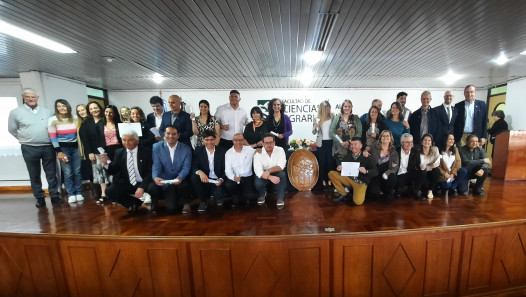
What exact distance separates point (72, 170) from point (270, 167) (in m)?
3.18

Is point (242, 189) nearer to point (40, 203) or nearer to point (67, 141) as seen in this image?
point (67, 141)

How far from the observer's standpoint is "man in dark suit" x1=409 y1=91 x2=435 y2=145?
10.4ft

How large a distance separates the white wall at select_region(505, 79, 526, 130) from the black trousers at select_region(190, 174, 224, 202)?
25.5 ft

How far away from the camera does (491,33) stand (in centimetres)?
279

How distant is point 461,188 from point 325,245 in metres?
2.66

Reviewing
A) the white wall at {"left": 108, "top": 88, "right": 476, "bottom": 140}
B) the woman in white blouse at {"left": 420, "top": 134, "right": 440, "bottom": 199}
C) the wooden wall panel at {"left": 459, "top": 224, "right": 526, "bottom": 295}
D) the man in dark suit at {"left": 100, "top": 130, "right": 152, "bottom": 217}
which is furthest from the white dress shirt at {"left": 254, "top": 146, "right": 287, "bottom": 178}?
the white wall at {"left": 108, "top": 88, "right": 476, "bottom": 140}

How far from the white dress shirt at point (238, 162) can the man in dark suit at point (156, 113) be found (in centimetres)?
134

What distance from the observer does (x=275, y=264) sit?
6.35ft

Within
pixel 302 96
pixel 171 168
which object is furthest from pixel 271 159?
pixel 302 96

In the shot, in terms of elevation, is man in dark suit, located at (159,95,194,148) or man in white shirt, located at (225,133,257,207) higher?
man in dark suit, located at (159,95,194,148)

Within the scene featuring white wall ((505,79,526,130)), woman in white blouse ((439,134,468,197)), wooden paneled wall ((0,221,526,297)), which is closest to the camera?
wooden paneled wall ((0,221,526,297))

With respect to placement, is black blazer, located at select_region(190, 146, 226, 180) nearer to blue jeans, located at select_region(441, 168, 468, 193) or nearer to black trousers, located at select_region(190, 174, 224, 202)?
black trousers, located at select_region(190, 174, 224, 202)

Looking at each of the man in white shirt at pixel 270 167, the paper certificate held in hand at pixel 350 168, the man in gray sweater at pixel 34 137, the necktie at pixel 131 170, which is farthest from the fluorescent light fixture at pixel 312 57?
the man in gray sweater at pixel 34 137

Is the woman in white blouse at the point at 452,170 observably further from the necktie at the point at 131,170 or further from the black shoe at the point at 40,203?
the black shoe at the point at 40,203
